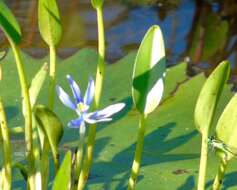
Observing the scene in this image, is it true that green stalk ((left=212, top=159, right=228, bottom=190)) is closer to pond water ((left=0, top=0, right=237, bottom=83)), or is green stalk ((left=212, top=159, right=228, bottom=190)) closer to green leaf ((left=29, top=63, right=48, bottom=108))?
green leaf ((left=29, top=63, right=48, bottom=108))

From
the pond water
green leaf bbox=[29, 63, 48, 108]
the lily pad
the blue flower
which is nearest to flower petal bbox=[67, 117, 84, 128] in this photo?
the blue flower

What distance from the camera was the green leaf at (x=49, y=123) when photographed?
789mm

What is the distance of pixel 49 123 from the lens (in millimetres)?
812

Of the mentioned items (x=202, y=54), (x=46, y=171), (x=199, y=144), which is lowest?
(x=202, y=54)

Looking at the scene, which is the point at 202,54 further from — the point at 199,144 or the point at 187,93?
the point at 199,144

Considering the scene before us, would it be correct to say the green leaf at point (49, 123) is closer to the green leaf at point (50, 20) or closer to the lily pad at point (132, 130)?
the green leaf at point (50, 20)

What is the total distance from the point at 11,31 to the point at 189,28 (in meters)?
1.84

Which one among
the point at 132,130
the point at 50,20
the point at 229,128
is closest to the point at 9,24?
Result: the point at 50,20

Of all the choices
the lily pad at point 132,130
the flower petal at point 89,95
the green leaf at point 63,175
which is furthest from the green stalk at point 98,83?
the lily pad at point 132,130

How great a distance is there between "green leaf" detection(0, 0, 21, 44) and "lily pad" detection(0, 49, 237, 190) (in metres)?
0.40

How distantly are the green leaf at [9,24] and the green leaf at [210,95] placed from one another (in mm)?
225

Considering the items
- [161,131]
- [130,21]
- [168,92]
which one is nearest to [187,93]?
[168,92]

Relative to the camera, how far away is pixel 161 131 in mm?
1369

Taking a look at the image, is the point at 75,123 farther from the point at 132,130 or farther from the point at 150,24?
the point at 150,24
